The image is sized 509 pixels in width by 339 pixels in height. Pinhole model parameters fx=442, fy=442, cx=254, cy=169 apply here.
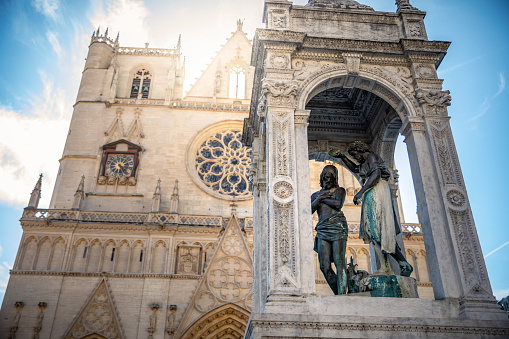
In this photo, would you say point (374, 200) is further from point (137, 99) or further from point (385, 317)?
point (137, 99)

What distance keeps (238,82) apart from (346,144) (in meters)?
17.6

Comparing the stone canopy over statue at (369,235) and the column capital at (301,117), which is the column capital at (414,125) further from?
the column capital at (301,117)

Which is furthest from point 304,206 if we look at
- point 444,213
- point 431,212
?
point 444,213

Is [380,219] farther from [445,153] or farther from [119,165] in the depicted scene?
[119,165]

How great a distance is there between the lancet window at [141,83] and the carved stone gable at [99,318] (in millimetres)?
11021

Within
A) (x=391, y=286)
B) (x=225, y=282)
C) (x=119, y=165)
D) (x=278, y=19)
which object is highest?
(x=119, y=165)

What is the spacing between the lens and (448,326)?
471 centimetres

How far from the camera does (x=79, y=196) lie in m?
19.5

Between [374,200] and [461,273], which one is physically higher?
[374,200]

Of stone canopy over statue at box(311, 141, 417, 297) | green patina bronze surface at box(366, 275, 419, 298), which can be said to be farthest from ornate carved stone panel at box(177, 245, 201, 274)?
green patina bronze surface at box(366, 275, 419, 298)

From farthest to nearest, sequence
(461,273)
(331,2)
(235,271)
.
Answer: (235,271)
(331,2)
(461,273)

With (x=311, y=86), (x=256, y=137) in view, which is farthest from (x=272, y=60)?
(x=256, y=137)

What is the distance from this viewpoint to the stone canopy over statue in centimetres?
537

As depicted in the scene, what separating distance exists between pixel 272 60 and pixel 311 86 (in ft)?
2.29
